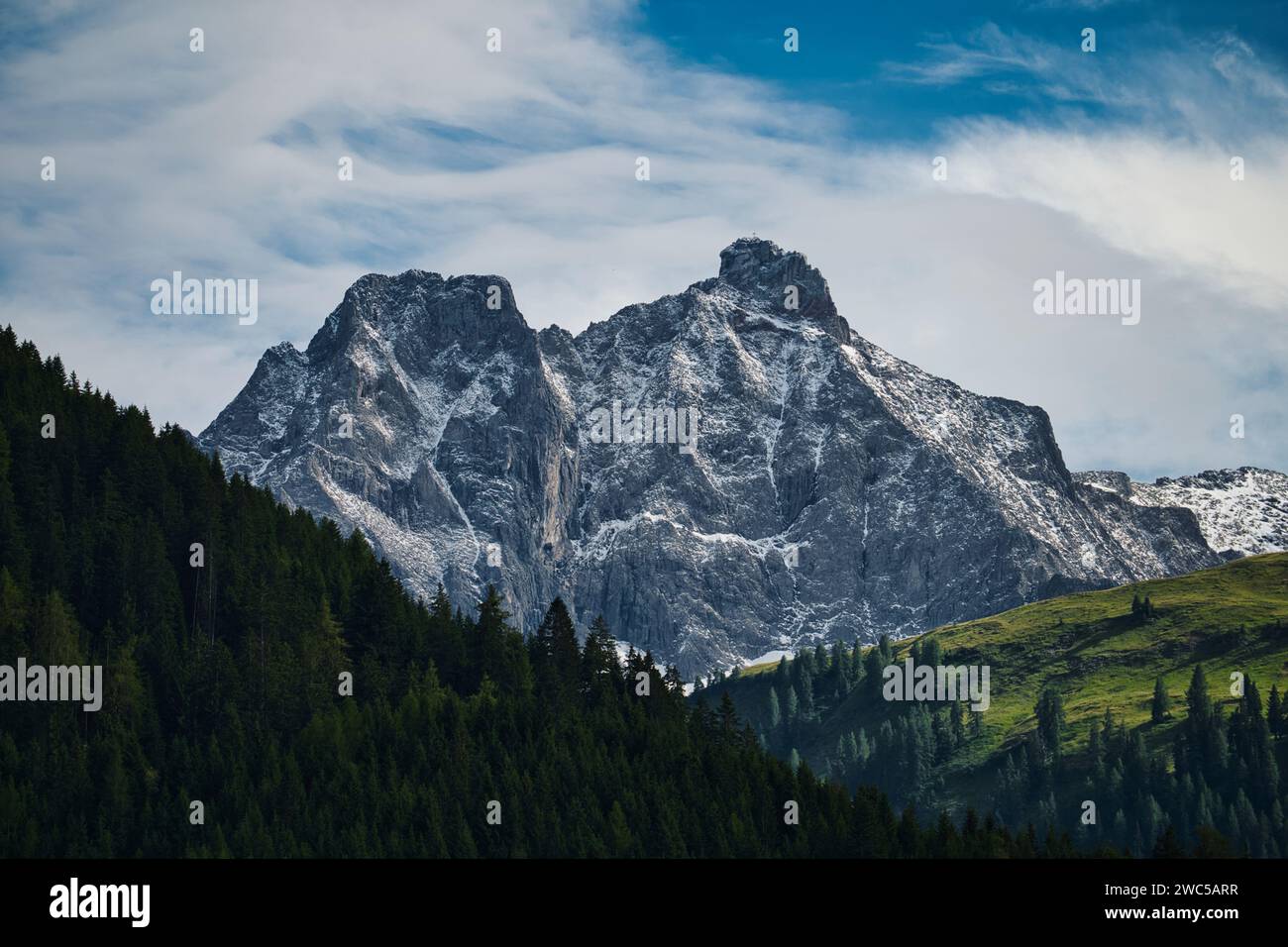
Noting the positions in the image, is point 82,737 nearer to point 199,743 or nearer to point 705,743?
Answer: point 199,743

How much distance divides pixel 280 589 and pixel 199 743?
22521 mm

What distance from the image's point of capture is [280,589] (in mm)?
184750
